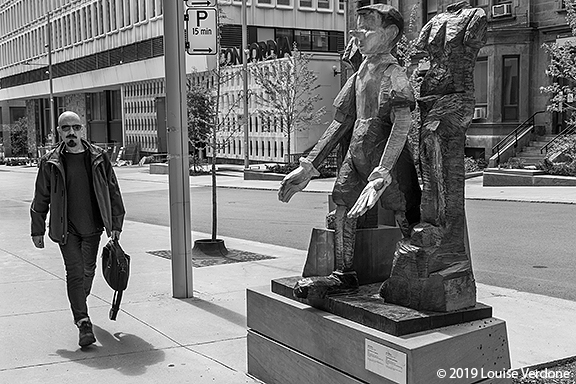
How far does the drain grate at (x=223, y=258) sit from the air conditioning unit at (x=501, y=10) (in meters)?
22.0

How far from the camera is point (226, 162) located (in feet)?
133

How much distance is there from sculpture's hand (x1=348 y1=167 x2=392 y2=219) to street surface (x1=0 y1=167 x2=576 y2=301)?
4379 millimetres

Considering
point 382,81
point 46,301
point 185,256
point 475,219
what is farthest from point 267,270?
point 475,219

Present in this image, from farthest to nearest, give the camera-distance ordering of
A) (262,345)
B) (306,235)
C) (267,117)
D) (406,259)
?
(267,117), (306,235), (262,345), (406,259)

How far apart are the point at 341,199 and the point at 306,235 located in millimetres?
8518

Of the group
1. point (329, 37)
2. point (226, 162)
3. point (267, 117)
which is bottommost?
point (226, 162)

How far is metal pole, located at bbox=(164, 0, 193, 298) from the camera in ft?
25.3

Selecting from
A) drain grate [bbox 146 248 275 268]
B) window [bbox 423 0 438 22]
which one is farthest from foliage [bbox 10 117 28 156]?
drain grate [bbox 146 248 275 268]

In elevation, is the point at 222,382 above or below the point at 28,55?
below

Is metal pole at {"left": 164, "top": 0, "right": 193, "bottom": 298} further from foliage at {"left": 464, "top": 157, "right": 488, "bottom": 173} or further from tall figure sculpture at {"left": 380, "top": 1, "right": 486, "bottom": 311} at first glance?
foliage at {"left": 464, "top": 157, "right": 488, "bottom": 173}

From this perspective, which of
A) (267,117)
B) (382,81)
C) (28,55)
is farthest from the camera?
(28,55)

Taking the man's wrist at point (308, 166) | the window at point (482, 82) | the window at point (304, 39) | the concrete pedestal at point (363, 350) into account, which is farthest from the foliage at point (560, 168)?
the window at point (304, 39)

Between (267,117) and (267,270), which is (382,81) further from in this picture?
(267,117)

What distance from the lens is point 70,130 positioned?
600 centimetres
